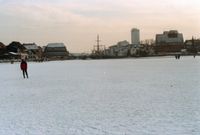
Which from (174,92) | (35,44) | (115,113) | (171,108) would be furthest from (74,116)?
(35,44)

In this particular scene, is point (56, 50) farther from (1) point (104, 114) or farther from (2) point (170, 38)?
(1) point (104, 114)

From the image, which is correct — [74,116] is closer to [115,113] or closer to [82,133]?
[115,113]

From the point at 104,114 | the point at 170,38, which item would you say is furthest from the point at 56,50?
the point at 104,114

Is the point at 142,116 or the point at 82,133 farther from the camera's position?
the point at 142,116

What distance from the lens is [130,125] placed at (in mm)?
8102

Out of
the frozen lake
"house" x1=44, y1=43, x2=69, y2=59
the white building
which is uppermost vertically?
the white building

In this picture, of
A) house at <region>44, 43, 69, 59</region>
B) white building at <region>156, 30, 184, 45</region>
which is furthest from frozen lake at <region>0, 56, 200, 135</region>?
white building at <region>156, 30, 184, 45</region>

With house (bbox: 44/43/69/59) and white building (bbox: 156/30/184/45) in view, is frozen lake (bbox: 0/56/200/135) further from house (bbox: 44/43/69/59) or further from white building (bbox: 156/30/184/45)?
white building (bbox: 156/30/184/45)

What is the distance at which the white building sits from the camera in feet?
597

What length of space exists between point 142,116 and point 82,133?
82.7 inches

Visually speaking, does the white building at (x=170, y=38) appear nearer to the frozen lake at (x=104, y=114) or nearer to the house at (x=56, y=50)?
the house at (x=56, y=50)

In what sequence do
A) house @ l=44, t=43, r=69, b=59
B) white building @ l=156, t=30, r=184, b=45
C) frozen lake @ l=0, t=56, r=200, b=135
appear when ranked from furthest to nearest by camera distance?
1. white building @ l=156, t=30, r=184, b=45
2. house @ l=44, t=43, r=69, b=59
3. frozen lake @ l=0, t=56, r=200, b=135

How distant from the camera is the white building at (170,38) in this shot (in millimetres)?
182000

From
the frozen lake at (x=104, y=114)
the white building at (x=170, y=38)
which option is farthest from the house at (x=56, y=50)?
the frozen lake at (x=104, y=114)
